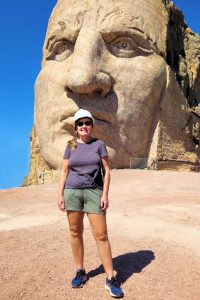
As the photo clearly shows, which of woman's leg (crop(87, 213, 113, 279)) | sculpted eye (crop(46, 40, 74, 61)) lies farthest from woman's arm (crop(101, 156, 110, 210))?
sculpted eye (crop(46, 40, 74, 61))

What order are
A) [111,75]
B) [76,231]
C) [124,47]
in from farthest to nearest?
[124,47]
[111,75]
[76,231]

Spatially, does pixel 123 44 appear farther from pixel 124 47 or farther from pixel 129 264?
pixel 129 264

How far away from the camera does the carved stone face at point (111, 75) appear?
9531mm

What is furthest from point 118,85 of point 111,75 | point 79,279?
point 79,279

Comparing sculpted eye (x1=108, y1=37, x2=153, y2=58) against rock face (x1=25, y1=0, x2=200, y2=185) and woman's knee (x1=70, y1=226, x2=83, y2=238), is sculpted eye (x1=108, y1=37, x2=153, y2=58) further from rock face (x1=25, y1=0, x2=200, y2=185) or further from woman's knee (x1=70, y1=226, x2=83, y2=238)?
woman's knee (x1=70, y1=226, x2=83, y2=238)

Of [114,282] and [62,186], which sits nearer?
[114,282]

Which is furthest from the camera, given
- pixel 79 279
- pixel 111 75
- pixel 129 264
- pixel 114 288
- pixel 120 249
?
pixel 111 75

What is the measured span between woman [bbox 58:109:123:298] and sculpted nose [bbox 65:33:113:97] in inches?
236

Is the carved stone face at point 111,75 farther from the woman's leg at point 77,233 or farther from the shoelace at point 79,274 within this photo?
the shoelace at point 79,274

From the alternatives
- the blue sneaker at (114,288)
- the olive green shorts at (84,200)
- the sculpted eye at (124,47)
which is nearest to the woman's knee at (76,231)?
the olive green shorts at (84,200)

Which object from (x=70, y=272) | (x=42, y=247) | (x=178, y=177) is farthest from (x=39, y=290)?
(x=178, y=177)

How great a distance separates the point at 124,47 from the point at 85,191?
23.6ft

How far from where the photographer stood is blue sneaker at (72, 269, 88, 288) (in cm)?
318

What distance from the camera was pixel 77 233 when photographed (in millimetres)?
3357
